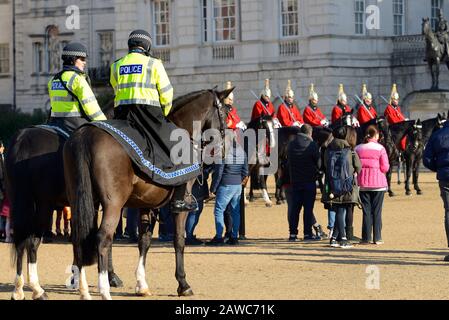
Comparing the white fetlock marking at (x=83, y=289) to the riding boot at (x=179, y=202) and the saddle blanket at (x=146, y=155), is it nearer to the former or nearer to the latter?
the saddle blanket at (x=146, y=155)

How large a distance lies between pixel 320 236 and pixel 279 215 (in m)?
5.16

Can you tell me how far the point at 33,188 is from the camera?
50.5 feet

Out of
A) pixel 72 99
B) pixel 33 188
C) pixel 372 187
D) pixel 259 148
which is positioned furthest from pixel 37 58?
pixel 33 188

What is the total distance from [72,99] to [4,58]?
1980 inches

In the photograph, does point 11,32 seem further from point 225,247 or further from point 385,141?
point 225,247

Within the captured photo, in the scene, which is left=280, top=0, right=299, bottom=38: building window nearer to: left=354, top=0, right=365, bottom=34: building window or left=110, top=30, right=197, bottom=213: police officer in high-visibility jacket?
left=354, top=0, right=365, bottom=34: building window

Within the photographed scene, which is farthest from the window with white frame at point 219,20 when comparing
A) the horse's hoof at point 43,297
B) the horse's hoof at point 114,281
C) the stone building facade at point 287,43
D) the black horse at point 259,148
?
the horse's hoof at point 43,297

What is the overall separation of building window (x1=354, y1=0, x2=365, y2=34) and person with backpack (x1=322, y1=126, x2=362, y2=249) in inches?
1107

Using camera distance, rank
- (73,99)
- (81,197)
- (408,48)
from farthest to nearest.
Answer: (408,48), (73,99), (81,197)

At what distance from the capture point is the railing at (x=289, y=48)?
49.3 meters

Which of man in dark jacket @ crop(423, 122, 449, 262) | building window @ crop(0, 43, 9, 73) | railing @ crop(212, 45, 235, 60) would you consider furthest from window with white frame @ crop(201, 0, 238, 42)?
man in dark jacket @ crop(423, 122, 449, 262)

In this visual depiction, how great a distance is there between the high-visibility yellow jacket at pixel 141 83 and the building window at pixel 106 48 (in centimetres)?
4591

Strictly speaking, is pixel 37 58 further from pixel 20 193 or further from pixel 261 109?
pixel 20 193

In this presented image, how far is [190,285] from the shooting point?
16.2 meters
